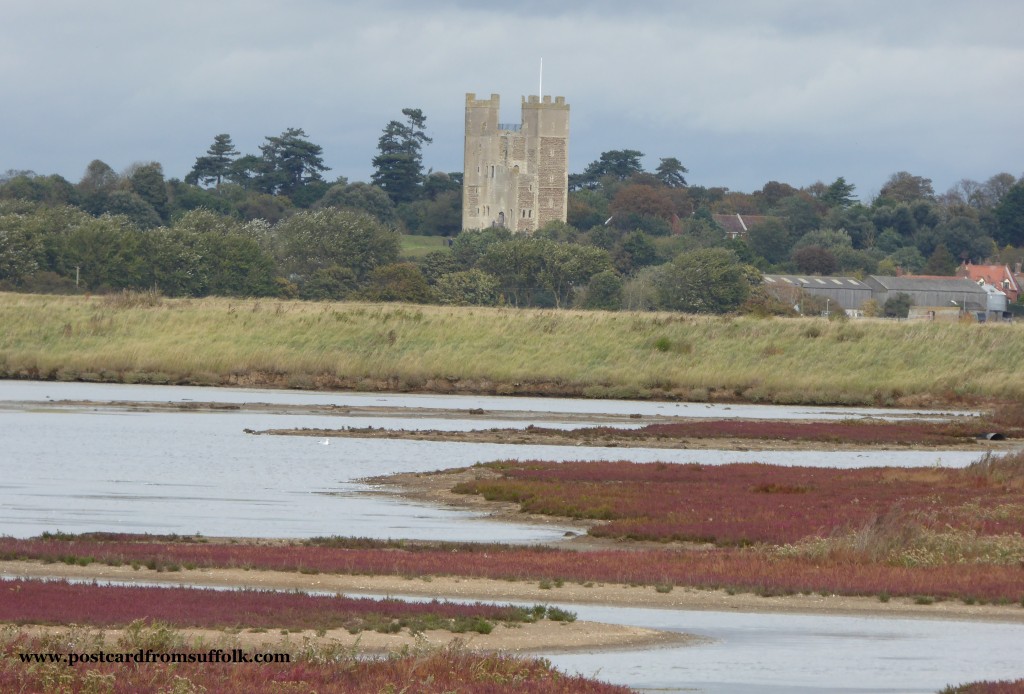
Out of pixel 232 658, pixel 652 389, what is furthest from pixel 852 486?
pixel 652 389

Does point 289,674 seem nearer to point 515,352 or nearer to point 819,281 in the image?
point 515,352

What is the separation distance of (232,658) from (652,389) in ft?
170

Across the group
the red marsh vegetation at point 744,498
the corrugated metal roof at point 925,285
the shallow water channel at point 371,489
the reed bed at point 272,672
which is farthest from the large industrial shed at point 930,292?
the reed bed at point 272,672

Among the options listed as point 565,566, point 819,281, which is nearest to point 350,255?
→ point 819,281

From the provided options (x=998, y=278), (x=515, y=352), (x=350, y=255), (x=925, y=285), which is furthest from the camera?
(x=998, y=278)

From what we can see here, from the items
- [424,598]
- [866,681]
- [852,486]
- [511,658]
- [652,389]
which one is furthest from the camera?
[652,389]

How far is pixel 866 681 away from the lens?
15.4m

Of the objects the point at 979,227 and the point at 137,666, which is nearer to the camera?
the point at 137,666

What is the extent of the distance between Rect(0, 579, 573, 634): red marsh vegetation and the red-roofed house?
147658 millimetres

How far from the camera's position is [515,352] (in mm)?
68000

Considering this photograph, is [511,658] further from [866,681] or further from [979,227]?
[979,227]

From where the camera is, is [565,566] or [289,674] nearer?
[289,674]

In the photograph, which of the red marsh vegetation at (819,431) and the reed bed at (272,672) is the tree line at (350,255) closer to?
the red marsh vegetation at (819,431)

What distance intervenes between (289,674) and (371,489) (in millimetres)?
18421
